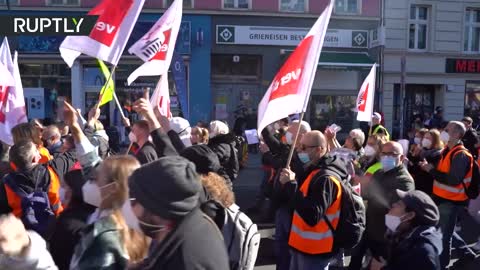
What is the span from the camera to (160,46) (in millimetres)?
6906

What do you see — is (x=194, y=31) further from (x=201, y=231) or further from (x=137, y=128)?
(x=201, y=231)

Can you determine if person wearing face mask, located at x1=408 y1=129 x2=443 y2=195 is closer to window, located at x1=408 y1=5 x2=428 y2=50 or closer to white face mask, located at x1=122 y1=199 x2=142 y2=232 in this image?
white face mask, located at x1=122 y1=199 x2=142 y2=232

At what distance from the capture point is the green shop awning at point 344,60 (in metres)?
20.2

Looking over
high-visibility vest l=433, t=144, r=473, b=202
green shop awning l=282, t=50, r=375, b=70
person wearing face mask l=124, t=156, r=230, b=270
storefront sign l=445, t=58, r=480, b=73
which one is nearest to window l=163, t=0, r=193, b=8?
green shop awning l=282, t=50, r=375, b=70

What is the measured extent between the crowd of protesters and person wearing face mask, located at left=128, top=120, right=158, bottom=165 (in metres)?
0.01

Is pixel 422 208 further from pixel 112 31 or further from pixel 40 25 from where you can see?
pixel 112 31

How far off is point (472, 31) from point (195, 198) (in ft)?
74.4

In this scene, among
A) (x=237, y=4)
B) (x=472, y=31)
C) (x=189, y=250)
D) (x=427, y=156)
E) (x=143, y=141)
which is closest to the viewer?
(x=189, y=250)

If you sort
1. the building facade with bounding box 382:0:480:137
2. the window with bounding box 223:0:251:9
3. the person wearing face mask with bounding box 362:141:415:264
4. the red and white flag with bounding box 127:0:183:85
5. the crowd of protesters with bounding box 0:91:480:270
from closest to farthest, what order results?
the crowd of protesters with bounding box 0:91:480:270
the person wearing face mask with bounding box 362:141:415:264
the red and white flag with bounding box 127:0:183:85
the window with bounding box 223:0:251:9
the building facade with bounding box 382:0:480:137

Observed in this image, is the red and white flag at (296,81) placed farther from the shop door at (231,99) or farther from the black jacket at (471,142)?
the shop door at (231,99)

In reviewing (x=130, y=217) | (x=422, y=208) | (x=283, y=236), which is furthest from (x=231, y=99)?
(x=130, y=217)

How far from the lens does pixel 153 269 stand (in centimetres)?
201

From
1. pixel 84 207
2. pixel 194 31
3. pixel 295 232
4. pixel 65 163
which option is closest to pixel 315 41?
pixel 295 232

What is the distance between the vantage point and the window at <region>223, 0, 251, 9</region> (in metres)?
20.4
